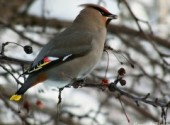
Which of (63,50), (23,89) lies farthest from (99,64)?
(23,89)

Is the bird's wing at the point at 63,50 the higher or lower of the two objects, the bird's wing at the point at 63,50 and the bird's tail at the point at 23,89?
the higher

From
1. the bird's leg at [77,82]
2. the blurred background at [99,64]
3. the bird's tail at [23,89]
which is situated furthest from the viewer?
the blurred background at [99,64]

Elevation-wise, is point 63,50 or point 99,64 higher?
point 63,50

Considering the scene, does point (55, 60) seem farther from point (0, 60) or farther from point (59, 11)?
point (59, 11)

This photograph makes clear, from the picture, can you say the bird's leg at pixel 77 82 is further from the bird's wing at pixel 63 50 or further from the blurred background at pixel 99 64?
→ the blurred background at pixel 99 64

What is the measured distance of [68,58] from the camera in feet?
10.5

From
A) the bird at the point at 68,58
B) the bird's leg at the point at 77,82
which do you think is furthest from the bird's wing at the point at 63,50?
the bird's leg at the point at 77,82

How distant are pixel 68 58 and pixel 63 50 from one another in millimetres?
58

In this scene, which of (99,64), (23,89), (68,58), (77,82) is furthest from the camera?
(99,64)

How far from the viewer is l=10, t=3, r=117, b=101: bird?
3014 millimetres

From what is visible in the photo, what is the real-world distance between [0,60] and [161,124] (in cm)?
91

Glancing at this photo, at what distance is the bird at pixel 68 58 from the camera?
119 inches

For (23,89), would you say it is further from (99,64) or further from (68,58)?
(99,64)

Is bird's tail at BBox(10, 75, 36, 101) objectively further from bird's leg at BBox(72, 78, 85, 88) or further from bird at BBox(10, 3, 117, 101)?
bird's leg at BBox(72, 78, 85, 88)
